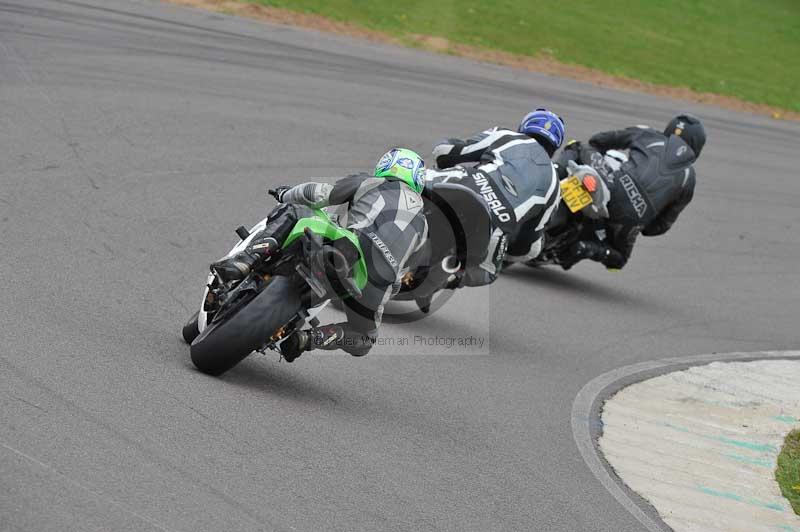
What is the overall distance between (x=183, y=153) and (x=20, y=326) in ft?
19.1

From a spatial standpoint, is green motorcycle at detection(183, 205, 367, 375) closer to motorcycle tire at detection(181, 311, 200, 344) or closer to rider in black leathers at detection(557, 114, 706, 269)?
motorcycle tire at detection(181, 311, 200, 344)

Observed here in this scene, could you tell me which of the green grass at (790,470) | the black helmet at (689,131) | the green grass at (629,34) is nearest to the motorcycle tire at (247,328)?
the green grass at (790,470)

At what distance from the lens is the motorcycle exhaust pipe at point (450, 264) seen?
28.7 feet

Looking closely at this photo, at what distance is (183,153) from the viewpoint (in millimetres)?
12227

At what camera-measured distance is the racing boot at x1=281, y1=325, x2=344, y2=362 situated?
6711mm

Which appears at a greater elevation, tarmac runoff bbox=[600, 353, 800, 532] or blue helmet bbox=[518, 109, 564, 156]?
blue helmet bbox=[518, 109, 564, 156]

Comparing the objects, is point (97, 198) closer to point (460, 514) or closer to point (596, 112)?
point (460, 514)

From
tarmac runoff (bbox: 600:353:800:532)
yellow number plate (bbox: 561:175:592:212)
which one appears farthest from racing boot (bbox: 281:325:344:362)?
yellow number plate (bbox: 561:175:592:212)

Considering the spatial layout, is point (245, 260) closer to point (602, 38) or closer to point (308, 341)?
point (308, 341)

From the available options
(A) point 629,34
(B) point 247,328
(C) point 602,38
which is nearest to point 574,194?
(B) point 247,328

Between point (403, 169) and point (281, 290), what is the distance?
1.01 metres

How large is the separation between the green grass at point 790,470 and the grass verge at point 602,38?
557 inches

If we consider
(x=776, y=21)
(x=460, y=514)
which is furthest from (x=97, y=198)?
(x=776, y=21)

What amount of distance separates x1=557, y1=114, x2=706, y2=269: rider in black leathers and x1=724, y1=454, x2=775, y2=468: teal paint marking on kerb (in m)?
3.95
